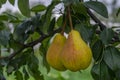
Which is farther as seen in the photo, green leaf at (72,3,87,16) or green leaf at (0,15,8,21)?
green leaf at (0,15,8,21)

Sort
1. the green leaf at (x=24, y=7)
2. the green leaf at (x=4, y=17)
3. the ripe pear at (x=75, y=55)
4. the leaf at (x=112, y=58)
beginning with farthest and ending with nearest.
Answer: the green leaf at (x=4, y=17) < the green leaf at (x=24, y=7) < the leaf at (x=112, y=58) < the ripe pear at (x=75, y=55)

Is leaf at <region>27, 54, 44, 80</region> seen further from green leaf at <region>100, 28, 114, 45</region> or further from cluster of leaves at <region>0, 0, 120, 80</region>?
green leaf at <region>100, 28, 114, 45</region>

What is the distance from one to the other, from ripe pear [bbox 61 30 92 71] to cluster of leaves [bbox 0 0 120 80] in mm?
103

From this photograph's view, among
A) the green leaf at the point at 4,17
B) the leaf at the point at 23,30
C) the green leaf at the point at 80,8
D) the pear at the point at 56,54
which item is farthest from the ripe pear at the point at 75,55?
the green leaf at the point at 4,17

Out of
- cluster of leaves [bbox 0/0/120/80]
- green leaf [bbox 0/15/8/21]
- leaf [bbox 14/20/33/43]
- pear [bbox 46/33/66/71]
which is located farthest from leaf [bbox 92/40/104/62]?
green leaf [bbox 0/15/8/21]

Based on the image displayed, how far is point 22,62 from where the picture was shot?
1375 mm

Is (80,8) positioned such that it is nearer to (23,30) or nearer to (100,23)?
(100,23)

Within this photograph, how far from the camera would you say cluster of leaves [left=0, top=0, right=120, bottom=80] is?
1.11 metres

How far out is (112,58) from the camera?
1099mm

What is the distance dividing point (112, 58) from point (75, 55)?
0.16 m

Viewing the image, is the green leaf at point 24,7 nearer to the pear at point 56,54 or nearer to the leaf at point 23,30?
the leaf at point 23,30

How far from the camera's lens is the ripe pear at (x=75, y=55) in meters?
0.98

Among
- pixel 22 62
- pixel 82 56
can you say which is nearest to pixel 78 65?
pixel 82 56

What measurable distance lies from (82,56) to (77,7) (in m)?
0.19
